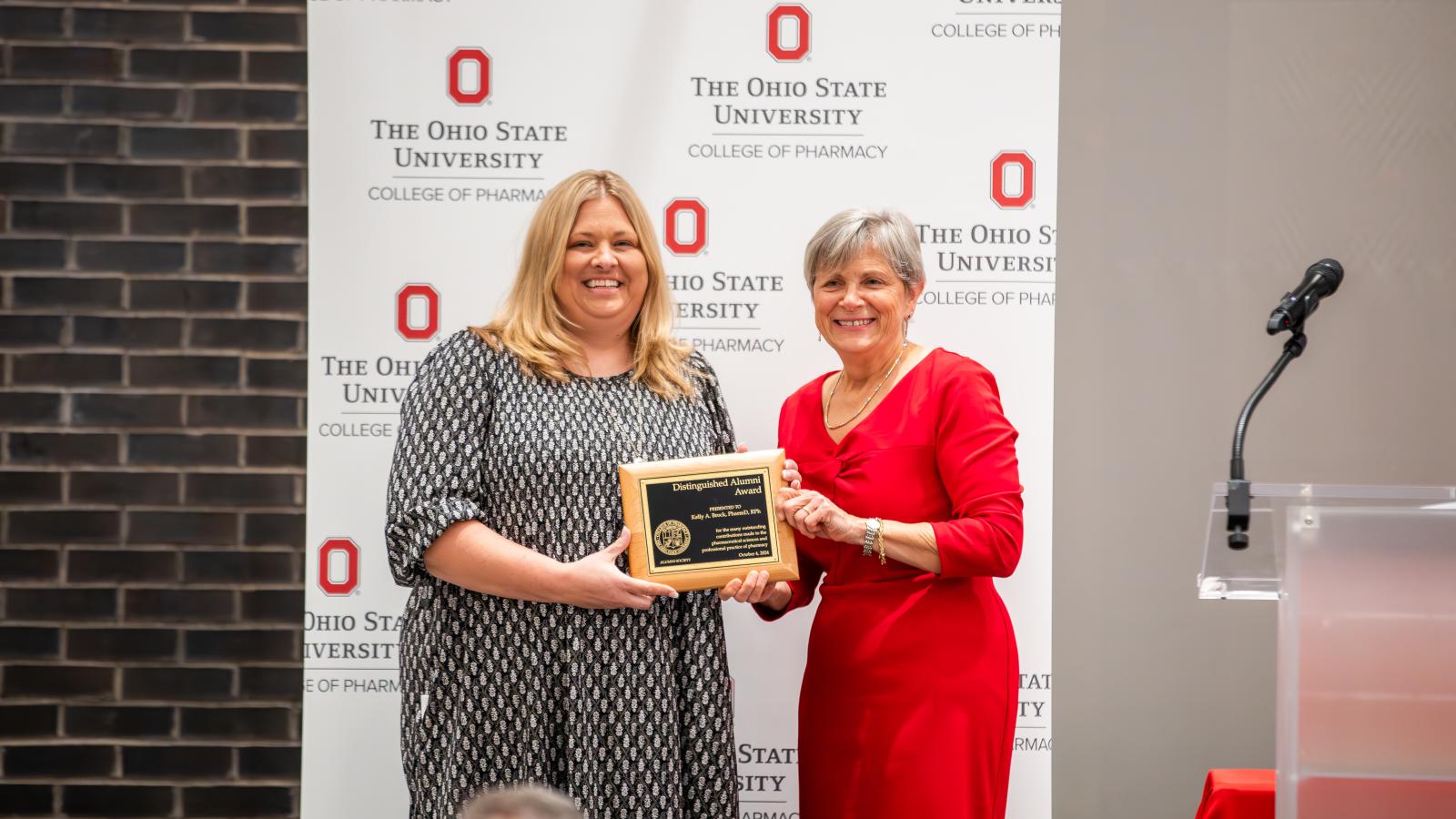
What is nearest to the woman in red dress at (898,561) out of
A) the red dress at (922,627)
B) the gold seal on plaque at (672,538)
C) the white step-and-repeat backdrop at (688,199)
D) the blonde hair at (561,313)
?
the red dress at (922,627)

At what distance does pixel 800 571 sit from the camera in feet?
9.04

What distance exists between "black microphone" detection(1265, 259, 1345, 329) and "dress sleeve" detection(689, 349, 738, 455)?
3.74 ft

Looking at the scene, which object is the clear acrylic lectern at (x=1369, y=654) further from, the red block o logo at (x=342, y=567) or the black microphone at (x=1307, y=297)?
the red block o logo at (x=342, y=567)

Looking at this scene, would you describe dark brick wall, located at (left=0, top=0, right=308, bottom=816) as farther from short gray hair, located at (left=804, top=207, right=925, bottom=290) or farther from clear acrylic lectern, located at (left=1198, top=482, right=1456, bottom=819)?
clear acrylic lectern, located at (left=1198, top=482, right=1456, bottom=819)

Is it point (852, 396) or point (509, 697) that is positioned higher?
point (852, 396)

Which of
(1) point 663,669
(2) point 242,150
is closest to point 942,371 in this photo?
(1) point 663,669

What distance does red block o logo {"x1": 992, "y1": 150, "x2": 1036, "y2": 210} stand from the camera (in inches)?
130

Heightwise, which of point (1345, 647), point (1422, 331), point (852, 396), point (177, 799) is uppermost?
point (1422, 331)

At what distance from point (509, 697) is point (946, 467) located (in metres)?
1.03

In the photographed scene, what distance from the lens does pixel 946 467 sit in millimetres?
2482

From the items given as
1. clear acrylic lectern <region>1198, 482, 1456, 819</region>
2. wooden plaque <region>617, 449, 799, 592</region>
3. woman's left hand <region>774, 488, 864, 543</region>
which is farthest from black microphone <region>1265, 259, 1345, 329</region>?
wooden plaque <region>617, 449, 799, 592</region>

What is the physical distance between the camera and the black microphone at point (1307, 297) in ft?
7.32

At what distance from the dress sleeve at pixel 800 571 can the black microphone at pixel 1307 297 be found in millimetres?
1070

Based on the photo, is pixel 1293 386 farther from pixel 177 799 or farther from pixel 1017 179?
pixel 177 799
